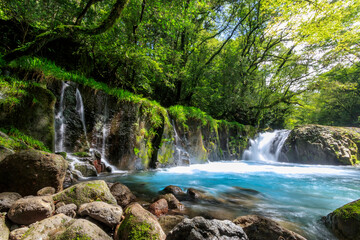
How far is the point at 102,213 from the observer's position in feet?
6.25

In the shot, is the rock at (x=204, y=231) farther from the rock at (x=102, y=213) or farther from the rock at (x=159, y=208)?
the rock at (x=159, y=208)

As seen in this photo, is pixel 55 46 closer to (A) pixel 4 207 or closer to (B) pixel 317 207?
(A) pixel 4 207

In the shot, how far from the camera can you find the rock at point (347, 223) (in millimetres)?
1998

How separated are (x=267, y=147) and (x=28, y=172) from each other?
14.5 meters

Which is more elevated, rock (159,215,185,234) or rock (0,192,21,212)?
rock (0,192,21,212)

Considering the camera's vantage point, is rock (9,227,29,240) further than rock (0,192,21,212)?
No

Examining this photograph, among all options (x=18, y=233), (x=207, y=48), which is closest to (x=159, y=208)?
(x=18, y=233)

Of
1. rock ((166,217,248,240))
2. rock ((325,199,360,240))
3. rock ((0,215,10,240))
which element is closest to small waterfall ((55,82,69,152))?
rock ((0,215,10,240))

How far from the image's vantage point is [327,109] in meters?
18.4

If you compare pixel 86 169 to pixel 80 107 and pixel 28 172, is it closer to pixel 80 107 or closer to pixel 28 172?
pixel 28 172

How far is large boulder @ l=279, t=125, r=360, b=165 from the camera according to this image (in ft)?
34.5

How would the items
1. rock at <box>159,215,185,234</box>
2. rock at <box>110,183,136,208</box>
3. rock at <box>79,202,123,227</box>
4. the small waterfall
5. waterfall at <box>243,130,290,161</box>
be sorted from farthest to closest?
waterfall at <box>243,130,290,161</box> → the small waterfall → rock at <box>110,183,136,208</box> → rock at <box>159,215,185,234</box> → rock at <box>79,202,123,227</box>

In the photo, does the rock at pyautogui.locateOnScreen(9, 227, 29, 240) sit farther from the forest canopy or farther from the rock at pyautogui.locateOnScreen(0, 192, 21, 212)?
the forest canopy

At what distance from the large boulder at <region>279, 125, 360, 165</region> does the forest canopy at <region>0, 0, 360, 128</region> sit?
3.30 meters
